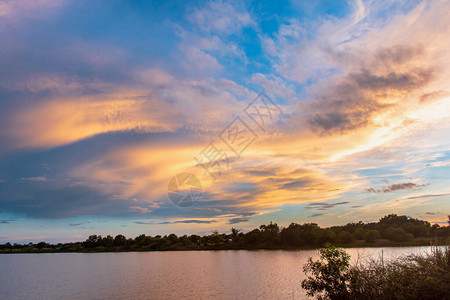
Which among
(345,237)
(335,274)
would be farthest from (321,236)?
(335,274)

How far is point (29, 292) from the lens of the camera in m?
41.6

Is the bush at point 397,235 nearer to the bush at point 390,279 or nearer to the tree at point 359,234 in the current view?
the tree at point 359,234

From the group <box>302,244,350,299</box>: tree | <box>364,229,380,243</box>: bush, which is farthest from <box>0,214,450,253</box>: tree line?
<box>302,244,350,299</box>: tree

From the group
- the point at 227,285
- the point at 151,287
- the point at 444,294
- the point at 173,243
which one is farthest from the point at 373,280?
the point at 173,243

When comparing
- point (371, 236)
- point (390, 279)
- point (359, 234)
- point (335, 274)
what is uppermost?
point (390, 279)

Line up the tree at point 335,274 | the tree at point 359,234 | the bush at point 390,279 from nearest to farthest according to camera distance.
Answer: the bush at point 390,279 → the tree at point 335,274 → the tree at point 359,234

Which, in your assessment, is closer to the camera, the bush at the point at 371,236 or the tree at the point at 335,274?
the tree at the point at 335,274

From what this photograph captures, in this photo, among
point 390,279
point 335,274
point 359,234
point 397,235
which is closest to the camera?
point 390,279

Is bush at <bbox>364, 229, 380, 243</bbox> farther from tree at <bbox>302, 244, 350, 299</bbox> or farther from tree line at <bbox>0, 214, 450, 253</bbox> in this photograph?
tree at <bbox>302, 244, 350, 299</bbox>

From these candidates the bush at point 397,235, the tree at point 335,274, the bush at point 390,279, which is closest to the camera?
the bush at point 390,279

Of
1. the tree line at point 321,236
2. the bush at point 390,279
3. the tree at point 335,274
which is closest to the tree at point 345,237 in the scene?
the tree line at point 321,236

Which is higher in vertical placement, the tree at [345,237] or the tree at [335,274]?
the tree at [335,274]

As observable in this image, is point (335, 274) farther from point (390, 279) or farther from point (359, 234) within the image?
point (359, 234)

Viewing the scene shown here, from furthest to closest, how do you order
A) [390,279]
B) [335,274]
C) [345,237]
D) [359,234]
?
[359,234]
[345,237]
[335,274]
[390,279]
